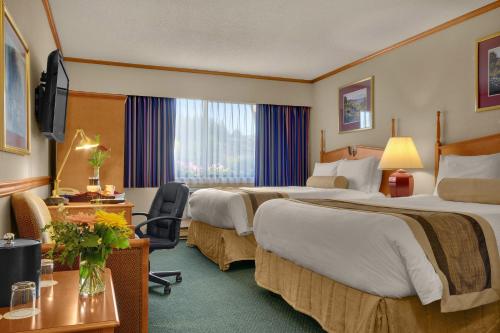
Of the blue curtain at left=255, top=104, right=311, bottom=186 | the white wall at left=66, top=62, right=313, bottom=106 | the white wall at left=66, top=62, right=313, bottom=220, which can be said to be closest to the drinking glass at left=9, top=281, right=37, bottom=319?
the white wall at left=66, top=62, right=313, bottom=220

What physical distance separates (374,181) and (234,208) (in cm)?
197

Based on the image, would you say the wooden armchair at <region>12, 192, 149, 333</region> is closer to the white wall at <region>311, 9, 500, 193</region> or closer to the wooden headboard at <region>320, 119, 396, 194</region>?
the white wall at <region>311, 9, 500, 193</region>

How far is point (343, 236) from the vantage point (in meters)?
2.29

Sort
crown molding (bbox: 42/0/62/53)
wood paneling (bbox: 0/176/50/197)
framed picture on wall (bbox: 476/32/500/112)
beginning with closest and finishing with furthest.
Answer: wood paneling (bbox: 0/176/50/197), crown molding (bbox: 42/0/62/53), framed picture on wall (bbox: 476/32/500/112)

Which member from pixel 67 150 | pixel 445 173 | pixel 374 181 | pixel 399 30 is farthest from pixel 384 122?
pixel 67 150

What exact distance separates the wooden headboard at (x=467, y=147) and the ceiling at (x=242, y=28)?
3.81 ft

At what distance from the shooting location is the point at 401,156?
441 centimetres

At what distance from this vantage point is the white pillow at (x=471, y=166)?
347cm

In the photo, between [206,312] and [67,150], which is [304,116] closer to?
[67,150]

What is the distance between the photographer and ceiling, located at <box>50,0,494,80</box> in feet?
12.7

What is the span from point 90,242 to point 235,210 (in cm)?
276

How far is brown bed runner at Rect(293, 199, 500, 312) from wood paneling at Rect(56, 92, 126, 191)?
324cm

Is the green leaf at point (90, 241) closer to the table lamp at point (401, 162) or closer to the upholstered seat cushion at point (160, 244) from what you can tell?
the upholstered seat cushion at point (160, 244)

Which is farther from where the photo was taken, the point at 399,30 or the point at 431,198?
the point at 399,30
